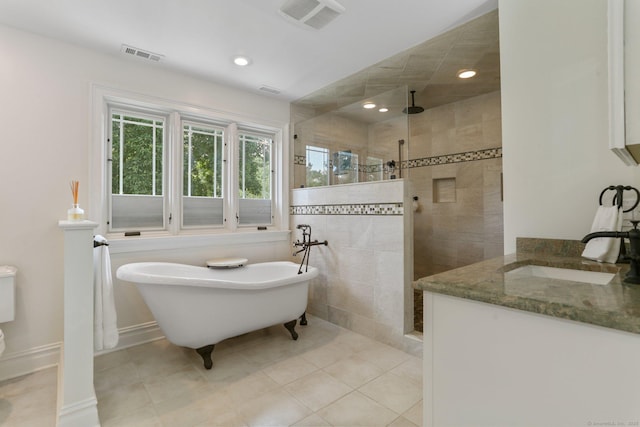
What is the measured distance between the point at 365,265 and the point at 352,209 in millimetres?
549

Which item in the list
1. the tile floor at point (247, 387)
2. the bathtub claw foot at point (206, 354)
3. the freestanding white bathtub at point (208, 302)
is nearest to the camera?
the tile floor at point (247, 387)

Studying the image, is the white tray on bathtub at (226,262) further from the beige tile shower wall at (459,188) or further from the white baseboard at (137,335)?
the beige tile shower wall at (459,188)

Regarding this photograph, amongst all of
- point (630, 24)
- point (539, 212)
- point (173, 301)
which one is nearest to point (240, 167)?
point (173, 301)

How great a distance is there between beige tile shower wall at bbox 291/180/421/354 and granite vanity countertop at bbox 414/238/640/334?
4.00 feet

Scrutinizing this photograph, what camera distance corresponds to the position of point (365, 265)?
8.98ft

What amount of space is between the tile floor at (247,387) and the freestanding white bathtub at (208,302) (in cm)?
22

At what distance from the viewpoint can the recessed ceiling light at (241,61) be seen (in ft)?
8.19

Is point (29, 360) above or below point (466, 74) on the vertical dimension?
below

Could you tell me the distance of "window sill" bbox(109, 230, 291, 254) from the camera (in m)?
2.49

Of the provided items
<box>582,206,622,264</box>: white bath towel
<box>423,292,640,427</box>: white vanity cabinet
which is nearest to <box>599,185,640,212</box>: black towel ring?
<box>582,206,622,264</box>: white bath towel

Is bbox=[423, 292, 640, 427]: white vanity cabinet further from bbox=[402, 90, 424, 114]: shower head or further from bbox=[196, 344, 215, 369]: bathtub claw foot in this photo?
bbox=[402, 90, 424, 114]: shower head

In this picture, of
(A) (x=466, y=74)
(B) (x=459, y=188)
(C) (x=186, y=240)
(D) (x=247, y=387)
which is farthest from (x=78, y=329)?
(B) (x=459, y=188)

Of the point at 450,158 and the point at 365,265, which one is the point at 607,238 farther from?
the point at 450,158

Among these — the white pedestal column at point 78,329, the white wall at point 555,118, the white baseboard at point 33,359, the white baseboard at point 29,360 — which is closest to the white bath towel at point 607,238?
the white wall at point 555,118
